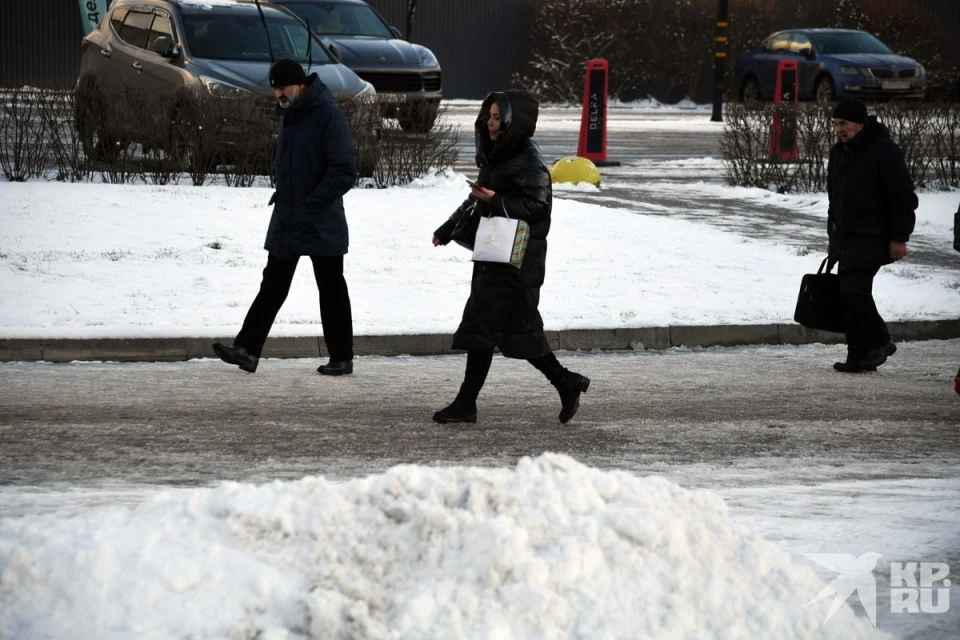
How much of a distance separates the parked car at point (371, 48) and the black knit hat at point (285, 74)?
36.3 feet

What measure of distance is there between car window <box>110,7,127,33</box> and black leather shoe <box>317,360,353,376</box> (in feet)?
31.5

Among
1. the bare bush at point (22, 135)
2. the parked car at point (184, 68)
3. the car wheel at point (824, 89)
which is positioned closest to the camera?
the bare bush at point (22, 135)

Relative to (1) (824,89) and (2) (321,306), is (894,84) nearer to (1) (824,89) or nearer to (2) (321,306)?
(1) (824,89)

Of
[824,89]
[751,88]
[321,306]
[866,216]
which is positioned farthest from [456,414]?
[751,88]

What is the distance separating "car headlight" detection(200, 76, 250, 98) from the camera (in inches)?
541

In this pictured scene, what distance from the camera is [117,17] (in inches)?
671

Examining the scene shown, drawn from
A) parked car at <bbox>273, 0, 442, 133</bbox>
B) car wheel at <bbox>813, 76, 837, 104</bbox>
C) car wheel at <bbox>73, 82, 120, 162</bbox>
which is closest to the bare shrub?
car wheel at <bbox>73, 82, 120, 162</bbox>

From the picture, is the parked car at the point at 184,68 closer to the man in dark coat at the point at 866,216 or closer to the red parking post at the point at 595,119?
the red parking post at the point at 595,119

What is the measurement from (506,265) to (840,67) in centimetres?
2283

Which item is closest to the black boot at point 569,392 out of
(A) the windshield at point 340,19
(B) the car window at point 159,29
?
(B) the car window at point 159,29

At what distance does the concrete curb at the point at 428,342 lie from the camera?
29.2ft

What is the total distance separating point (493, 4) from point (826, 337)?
99.9ft

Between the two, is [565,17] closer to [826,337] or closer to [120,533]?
[826,337]

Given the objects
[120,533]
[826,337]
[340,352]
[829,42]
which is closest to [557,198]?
[826,337]
